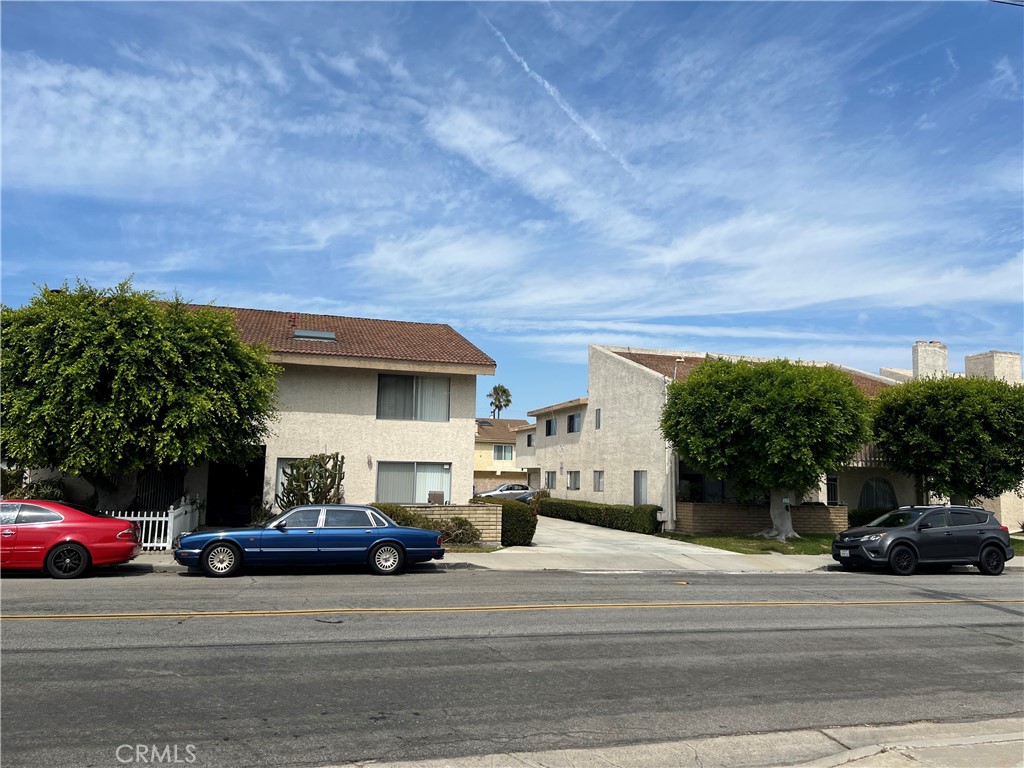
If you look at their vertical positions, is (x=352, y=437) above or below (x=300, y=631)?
above

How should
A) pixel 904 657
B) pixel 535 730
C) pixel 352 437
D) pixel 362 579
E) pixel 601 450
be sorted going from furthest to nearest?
pixel 601 450
pixel 352 437
pixel 362 579
pixel 904 657
pixel 535 730

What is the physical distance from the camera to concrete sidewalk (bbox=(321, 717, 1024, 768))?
18.2ft

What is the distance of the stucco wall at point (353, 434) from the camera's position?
22.2 metres

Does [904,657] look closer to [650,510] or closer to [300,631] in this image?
[300,631]

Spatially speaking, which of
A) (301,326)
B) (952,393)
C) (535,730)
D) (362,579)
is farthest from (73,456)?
(952,393)

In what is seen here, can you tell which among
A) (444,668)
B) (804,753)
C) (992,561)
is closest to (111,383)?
(444,668)

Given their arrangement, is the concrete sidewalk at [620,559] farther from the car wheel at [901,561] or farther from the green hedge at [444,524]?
the car wheel at [901,561]

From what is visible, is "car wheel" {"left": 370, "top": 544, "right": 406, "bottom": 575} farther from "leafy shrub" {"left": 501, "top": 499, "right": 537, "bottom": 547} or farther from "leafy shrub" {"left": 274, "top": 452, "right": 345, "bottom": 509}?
"leafy shrub" {"left": 501, "top": 499, "right": 537, "bottom": 547}

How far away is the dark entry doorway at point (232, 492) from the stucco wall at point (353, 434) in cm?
113

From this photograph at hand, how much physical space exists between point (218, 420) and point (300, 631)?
10108mm

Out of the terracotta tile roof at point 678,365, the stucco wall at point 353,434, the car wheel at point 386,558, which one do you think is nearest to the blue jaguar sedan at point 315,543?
the car wheel at point 386,558

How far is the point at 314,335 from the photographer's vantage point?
24.0 metres

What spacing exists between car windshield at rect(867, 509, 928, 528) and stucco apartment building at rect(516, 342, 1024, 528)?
8.90m

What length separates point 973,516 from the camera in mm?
19328
